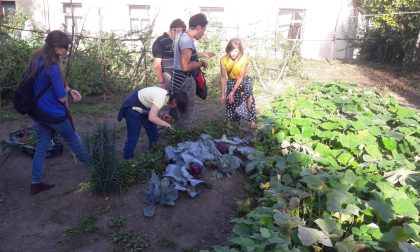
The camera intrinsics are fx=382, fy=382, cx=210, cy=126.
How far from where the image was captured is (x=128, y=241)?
317 cm

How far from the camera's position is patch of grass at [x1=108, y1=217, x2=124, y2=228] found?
3.36 m

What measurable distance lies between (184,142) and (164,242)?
1.42 meters

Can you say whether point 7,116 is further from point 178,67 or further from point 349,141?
point 349,141

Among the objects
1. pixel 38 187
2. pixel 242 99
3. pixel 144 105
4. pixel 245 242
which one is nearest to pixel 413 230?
pixel 245 242

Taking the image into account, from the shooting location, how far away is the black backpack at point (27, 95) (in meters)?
3.60

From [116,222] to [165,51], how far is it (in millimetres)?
2649

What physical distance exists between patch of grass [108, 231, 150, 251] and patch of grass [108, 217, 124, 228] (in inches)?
4.4

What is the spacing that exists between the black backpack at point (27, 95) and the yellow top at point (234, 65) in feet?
8.25

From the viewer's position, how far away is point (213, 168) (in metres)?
4.17

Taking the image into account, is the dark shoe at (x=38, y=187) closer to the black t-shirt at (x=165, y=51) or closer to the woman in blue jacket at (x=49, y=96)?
the woman in blue jacket at (x=49, y=96)

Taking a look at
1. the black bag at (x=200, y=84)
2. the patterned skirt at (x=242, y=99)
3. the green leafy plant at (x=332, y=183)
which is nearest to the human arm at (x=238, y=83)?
the patterned skirt at (x=242, y=99)

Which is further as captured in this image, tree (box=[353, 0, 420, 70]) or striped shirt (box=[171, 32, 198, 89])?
tree (box=[353, 0, 420, 70])

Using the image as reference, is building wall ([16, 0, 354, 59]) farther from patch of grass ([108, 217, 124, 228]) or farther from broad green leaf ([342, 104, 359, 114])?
patch of grass ([108, 217, 124, 228])

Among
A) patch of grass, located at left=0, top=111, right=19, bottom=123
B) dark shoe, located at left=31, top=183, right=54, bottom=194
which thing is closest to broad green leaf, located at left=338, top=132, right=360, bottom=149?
dark shoe, located at left=31, top=183, right=54, bottom=194
